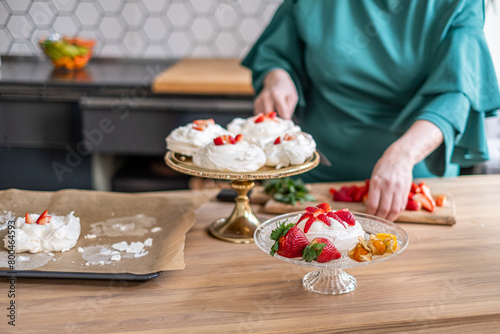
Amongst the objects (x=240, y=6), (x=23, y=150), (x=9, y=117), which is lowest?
(x=23, y=150)

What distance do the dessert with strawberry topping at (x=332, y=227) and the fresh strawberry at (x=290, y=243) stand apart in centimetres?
3

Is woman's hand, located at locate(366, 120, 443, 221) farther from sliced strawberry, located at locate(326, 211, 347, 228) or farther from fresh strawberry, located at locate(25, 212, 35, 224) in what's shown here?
fresh strawberry, located at locate(25, 212, 35, 224)

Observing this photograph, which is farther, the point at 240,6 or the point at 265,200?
the point at 240,6

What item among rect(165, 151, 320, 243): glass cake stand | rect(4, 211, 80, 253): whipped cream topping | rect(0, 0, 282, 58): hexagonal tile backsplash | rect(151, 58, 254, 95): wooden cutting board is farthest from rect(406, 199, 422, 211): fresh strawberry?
rect(0, 0, 282, 58): hexagonal tile backsplash

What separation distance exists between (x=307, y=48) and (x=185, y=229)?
2.51 ft

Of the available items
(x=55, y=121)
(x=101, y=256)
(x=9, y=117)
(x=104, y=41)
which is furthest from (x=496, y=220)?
(x=104, y=41)

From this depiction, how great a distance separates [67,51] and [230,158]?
72.6 inches

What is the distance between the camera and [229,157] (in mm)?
1191

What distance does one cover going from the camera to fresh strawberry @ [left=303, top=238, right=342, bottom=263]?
0.95 meters

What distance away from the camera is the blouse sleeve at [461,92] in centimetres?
144

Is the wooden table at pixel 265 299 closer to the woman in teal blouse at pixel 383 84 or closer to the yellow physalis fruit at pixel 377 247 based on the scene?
the yellow physalis fruit at pixel 377 247

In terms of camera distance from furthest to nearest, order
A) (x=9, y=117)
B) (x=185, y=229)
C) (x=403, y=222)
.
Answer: (x=9, y=117) < (x=403, y=222) < (x=185, y=229)

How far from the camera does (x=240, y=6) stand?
3049 millimetres

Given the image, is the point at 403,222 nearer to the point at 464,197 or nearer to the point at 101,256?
the point at 464,197
